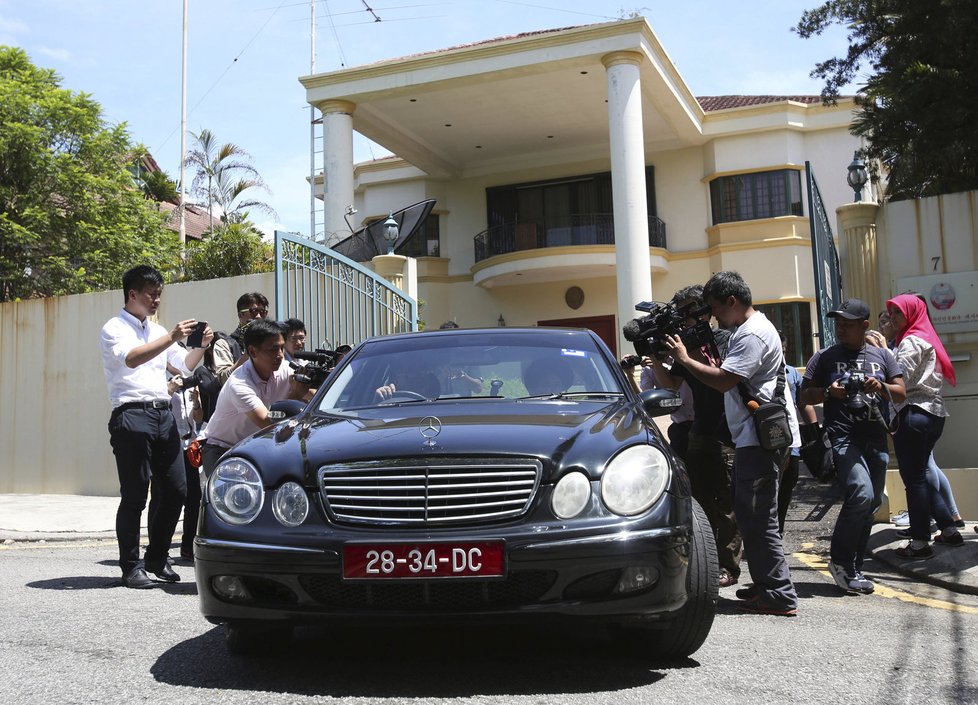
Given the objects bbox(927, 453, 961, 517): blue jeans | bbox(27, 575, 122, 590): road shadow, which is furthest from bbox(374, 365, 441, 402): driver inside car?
bbox(927, 453, 961, 517): blue jeans

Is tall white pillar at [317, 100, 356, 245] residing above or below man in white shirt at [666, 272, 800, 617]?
above

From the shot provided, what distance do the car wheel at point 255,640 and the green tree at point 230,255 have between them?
15.2 meters

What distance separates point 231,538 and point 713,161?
21.0m

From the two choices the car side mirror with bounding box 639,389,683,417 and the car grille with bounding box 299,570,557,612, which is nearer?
the car grille with bounding box 299,570,557,612

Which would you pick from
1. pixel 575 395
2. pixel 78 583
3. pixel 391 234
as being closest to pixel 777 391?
pixel 575 395

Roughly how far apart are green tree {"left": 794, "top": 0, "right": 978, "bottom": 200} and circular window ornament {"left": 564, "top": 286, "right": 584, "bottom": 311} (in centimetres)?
1132

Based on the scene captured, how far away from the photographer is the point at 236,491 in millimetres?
3670

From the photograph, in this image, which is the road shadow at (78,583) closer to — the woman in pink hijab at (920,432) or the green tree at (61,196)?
the woman in pink hijab at (920,432)

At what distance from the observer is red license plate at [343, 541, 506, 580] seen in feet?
10.8

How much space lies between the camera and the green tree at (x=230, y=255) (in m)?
18.7

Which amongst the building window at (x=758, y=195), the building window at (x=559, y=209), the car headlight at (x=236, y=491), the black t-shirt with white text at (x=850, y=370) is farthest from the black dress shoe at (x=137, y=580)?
the building window at (x=758, y=195)

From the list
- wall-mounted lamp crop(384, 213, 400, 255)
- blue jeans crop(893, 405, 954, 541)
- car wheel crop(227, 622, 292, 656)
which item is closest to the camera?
car wheel crop(227, 622, 292, 656)

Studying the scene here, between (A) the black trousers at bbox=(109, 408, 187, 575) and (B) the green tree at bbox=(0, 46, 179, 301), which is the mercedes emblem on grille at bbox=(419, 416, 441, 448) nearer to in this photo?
(A) the black trousers at bbox=(109, 408, 187, 575)

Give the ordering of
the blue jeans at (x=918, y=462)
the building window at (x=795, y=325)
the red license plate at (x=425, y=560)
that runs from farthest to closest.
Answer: the building window at (x=795, y=325) → the blue jeans at (x=918, y=462) → the red license plate at (x=425, y=560)
